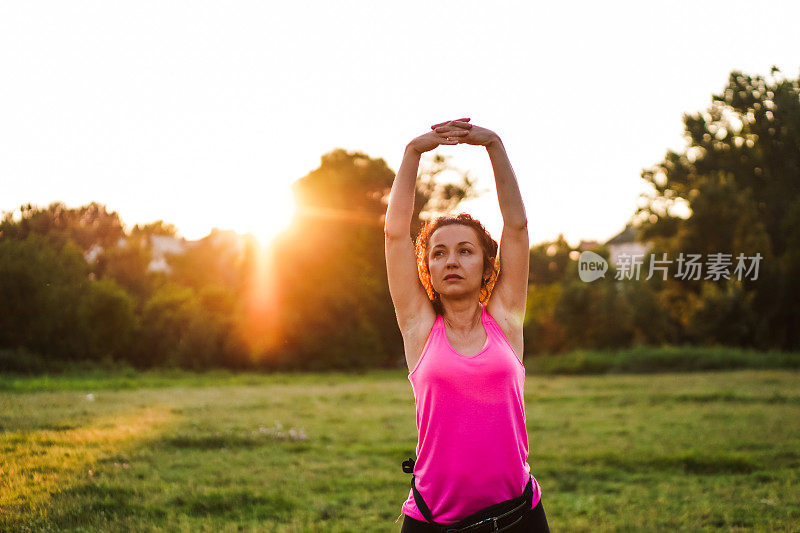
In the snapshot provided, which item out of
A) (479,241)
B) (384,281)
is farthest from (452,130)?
(384,281)

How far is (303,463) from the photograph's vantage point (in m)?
8.98

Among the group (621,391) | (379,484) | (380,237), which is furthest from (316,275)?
(379,484)

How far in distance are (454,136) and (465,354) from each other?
906 millimetres

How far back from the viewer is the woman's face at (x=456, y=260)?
2879mm

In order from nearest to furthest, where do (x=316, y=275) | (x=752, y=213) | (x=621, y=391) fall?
1. (x=621, y=391)
2. (x=752, y=213)
3. (x=316, y=275)

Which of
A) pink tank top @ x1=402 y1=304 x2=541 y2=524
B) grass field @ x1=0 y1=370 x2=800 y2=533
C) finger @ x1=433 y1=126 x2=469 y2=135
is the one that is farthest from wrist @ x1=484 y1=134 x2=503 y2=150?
grass field @ x1=0 y1=370 x2=800 y2=533

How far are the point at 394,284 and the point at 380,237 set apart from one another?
98.4 ft

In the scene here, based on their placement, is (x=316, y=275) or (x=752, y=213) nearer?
(x=752, y=213)

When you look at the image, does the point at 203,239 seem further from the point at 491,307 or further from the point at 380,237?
the point at 491,307

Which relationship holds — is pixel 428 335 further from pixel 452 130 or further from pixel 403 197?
pixel 452 130

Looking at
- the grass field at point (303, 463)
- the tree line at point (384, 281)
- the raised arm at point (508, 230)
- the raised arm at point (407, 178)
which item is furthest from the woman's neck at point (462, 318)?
the tree line at point (384, 281)

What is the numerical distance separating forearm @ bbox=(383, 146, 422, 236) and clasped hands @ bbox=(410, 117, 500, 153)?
5 centimetres

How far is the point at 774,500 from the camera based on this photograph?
7.31m

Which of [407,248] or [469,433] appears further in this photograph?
[407,248]
